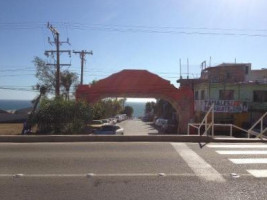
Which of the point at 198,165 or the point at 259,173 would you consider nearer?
the point at 259,173

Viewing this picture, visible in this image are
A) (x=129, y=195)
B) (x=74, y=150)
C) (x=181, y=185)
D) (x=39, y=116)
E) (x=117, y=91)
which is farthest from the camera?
(x=117, y=91)

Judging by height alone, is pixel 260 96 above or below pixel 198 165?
above

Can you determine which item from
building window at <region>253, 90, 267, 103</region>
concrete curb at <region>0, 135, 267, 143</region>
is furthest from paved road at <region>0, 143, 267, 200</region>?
building window at <region>253, 90, 267, 103</region>

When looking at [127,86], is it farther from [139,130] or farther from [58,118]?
[58,118]

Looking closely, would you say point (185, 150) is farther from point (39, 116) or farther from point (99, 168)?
point (39, 116)

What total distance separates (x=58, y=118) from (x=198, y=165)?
15.4 meters

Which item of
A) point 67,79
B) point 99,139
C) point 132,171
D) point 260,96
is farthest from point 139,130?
point 132,171

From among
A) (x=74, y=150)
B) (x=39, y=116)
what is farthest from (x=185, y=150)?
(x=39, y=116)

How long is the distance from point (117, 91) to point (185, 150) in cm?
2708

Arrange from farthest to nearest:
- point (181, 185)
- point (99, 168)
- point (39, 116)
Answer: point (39, 116) < point (99, 168) < point (181, 185)

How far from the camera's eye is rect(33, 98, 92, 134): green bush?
75.1 feet

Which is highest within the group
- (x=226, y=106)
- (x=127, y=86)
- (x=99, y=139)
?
(x=127, y=86)

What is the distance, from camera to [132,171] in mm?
8102

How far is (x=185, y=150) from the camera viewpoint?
10547 mm
